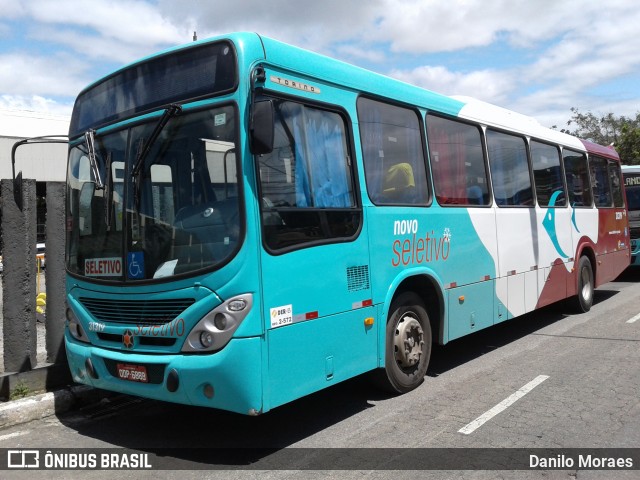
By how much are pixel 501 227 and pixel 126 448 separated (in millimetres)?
5111

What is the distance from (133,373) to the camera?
450 cm

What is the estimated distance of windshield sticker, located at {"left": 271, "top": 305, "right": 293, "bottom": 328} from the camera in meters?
4.25

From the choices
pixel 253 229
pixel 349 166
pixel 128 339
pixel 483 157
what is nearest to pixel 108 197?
pixel 128 339

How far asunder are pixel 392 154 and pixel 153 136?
2.38m

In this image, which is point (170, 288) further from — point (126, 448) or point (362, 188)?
point (362, 188)

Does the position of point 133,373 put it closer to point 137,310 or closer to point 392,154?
point 137,310

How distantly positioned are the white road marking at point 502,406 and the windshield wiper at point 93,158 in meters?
3.58

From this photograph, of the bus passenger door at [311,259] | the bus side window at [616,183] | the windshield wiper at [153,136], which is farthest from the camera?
the bus side window at [616,183]

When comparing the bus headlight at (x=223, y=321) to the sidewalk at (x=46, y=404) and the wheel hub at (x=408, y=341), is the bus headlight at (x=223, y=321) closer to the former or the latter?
the wheel hub at (x=408, y=341)

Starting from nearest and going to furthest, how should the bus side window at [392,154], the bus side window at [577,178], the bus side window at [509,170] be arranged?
the bus side window at [392,154], the bus side window at [509,170], the bus side window at [577,178]

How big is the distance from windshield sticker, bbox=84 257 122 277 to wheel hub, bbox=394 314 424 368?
2.63 m

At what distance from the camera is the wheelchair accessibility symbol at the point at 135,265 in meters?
4.52

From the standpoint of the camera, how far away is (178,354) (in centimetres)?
426

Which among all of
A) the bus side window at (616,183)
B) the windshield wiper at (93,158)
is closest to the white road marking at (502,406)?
the windshield wiper at (93,158)
